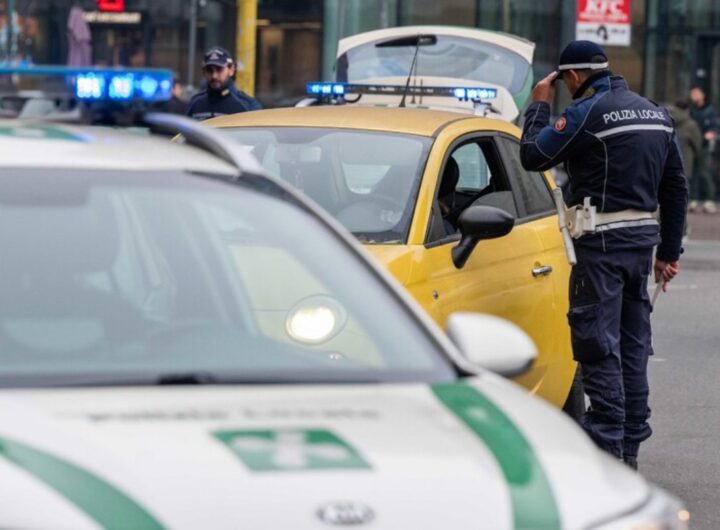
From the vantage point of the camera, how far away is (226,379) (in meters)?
3.97

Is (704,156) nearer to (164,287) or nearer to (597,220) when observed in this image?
(597,220)

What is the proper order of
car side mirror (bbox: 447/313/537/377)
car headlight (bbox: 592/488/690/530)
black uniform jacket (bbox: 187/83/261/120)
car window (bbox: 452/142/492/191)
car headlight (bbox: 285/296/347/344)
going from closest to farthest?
car headlight (bbox: 592/488/690/530) → car side mirror (bbox: 447/313/537/377) → car headlight (bbox: 285/296/347/344) → car window (bbox: 452/142/492/191) → black uniform jacket (bbox: 187/83/261/120)

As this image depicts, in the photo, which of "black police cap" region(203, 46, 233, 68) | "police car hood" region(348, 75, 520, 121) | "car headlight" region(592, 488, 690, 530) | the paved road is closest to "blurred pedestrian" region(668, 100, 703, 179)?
the paved road

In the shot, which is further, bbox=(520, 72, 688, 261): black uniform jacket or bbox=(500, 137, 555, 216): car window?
bbox=(500, 137, 555, 216): car window

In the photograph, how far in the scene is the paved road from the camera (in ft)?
25.9

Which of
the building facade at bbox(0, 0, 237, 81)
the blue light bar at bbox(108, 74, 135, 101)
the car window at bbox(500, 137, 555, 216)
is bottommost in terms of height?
the building facade at bbox(0, 0, 237, 81)

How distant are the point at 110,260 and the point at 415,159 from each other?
3677 millimetres

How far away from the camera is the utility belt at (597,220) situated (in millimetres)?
7551

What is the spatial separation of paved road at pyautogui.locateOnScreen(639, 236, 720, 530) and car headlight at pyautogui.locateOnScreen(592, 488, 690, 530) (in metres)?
3.31

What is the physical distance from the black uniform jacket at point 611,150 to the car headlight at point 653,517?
3789mm

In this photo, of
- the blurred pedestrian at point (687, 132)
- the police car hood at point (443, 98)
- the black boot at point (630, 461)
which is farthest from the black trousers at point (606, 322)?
the blurred pedestrian at point (687, 132)

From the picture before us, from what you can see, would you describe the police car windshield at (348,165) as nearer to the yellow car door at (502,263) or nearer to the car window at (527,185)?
the yellow car door at (502,263)

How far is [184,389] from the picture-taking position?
3865 millimetres

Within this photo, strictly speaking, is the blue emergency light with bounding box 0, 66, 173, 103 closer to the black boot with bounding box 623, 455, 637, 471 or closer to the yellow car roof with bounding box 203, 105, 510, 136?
the yellow car roof with bounding box 203, 105, 510, 136
